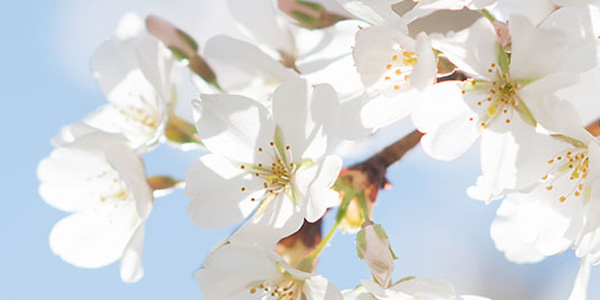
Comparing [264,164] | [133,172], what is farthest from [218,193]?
[133,172]

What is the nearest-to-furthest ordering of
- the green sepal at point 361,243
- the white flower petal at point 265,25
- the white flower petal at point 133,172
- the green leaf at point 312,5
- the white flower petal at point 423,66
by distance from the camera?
the white flower petal at point 423,66
the green sepal at point 361,243
the white flower petal at point 133,172
the green leaf at point 312,5
the white flower petal at point 265,25

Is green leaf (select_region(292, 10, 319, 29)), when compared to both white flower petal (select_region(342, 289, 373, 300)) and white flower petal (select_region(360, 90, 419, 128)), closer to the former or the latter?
white flower petal (select_region(360, 90, 419, 128))

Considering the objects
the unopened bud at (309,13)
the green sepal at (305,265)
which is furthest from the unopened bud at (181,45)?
the green sepal at (305,265)

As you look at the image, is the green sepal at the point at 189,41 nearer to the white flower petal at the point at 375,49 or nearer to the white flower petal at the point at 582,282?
the white flower petal at the point at 375,49

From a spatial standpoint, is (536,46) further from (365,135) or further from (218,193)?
(218,193)

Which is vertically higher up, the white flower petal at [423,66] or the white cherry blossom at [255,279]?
the white flower petal at [423,66]

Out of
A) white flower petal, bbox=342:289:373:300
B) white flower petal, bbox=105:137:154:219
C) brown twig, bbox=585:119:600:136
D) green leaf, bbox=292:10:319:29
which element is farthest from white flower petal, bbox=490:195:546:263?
white flower petal, bbox=105:137:154:219

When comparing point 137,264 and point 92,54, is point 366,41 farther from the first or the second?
point 92,54
